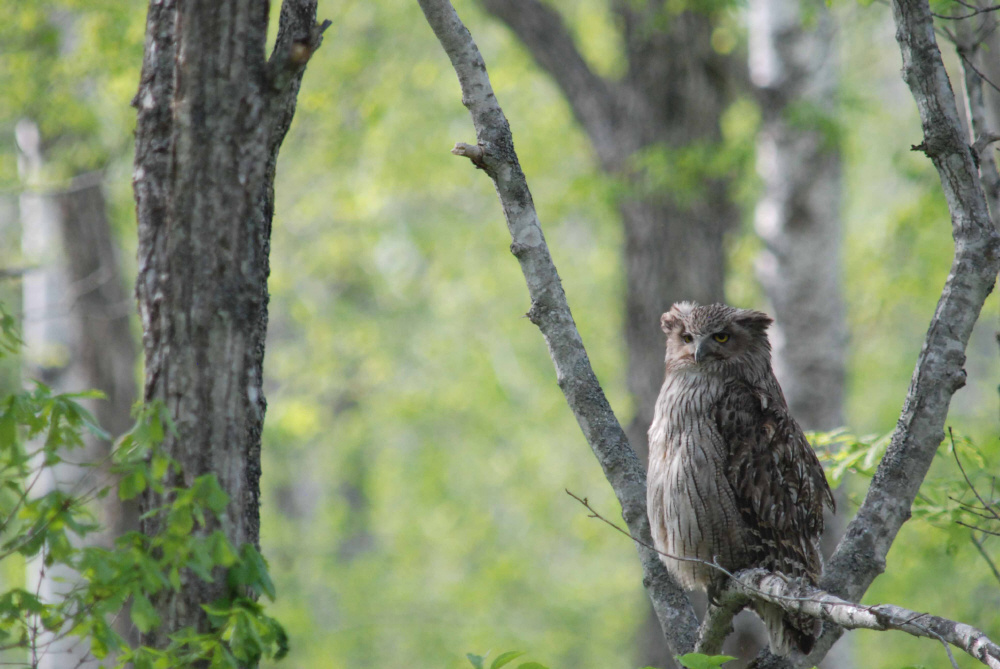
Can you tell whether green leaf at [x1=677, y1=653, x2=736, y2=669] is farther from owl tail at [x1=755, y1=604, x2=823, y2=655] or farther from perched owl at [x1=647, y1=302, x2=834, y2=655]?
perched owl at [x1=647, y1=302, x2=834, y2=655]

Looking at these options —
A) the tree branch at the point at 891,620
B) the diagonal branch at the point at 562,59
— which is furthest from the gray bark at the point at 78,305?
the tree branch at the point at 891,620

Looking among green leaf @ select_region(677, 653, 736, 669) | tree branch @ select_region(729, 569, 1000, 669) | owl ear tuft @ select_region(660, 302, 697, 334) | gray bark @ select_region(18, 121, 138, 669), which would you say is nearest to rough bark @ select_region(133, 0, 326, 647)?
green leaf @ select_region(677, 653, 736, 669)

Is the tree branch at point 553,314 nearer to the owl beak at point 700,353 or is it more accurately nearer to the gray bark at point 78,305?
the owl beak at point 700,353

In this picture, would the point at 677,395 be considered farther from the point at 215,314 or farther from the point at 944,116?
the point at 215,314

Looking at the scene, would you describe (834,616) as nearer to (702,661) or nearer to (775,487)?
(702,661)

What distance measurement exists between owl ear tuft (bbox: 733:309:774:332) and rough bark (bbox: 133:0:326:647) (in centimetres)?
226

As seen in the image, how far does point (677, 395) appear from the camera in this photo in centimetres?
373

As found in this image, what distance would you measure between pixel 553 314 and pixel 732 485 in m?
1.10

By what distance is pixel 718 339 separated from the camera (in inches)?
151

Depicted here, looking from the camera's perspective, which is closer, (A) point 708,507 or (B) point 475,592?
(A) point 708,507

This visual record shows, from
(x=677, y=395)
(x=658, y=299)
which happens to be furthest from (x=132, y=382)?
(x=677, y=395)

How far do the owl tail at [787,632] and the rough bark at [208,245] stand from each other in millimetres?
1878

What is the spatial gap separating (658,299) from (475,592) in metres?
7.74

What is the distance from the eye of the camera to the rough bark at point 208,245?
94.7 inches
